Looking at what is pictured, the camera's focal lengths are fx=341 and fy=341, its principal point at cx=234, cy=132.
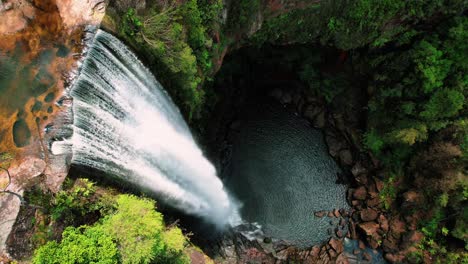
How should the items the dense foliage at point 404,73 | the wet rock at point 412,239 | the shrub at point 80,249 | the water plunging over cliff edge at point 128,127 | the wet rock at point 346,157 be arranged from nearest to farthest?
1. the shrub at point 80,249
2. the water plunging over cliff edge at point 128,127
3. the dense foliage at point 404,73
4. the wet rock at point 412,239
5. the wet rock at point 346,157

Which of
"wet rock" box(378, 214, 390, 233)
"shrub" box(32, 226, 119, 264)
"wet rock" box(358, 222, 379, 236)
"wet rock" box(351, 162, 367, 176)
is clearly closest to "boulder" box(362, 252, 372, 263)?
"wet rock" box(358, 222, 379, 236)

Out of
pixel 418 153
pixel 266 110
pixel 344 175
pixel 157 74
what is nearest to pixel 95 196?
→ pixel 157 74

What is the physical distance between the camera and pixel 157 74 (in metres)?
7.90

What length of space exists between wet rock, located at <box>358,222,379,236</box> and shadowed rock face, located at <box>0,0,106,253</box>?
1044cm

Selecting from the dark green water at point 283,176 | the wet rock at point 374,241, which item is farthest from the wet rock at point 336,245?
the wet rock at point 374,241

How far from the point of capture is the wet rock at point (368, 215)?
12.8 metres

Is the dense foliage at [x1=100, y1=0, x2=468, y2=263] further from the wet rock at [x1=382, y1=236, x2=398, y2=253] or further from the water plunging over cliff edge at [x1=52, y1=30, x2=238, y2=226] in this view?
the water plunging over cliff edge at [x1=52, y1=30, x2=238, y2=226]

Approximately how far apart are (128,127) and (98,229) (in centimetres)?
216

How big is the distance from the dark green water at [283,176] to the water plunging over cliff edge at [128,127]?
3.67 meters

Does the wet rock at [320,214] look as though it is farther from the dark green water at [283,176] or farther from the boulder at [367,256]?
the boulder at [367,256]

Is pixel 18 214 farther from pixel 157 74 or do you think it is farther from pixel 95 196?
pixel 157 74

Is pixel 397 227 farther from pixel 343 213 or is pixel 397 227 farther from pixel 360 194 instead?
pixel 343 213

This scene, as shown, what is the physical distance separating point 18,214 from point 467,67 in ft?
43.1

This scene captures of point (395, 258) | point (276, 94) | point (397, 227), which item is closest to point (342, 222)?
point (397, 227)
